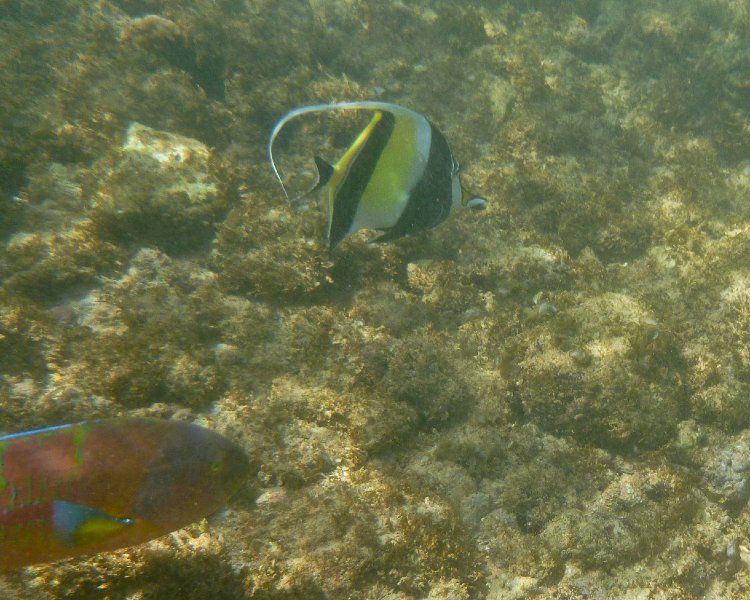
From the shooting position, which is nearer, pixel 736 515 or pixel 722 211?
pixel 736 515

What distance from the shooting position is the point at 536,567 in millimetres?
2203

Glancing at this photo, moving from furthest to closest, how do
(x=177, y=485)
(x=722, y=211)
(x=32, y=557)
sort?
(x=722, y=211), (x=177, y=485), (x=32, y=557)

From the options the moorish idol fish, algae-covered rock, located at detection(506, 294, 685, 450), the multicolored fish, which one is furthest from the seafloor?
the moorish idol fish

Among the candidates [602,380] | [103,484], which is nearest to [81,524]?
[103,484]

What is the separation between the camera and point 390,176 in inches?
68.5

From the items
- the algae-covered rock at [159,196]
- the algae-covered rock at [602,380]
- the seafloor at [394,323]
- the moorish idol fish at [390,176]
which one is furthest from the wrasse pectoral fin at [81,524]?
the algae-covered rock at [159,196]

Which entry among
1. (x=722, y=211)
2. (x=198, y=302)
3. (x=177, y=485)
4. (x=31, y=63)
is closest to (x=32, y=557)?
(x=177, y=485)

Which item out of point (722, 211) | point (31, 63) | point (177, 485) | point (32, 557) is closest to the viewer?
point (32, 557)

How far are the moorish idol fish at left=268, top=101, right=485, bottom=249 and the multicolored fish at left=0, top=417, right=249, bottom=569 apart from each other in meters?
0.97

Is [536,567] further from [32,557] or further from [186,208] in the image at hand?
[186,208]

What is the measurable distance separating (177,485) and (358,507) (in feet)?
3.21

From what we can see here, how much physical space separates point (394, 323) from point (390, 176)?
1534 mm

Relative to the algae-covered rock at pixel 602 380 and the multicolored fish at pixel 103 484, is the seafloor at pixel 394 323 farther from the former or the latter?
the multicolored fish at pixel 103 484

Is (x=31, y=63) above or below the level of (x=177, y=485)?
below
